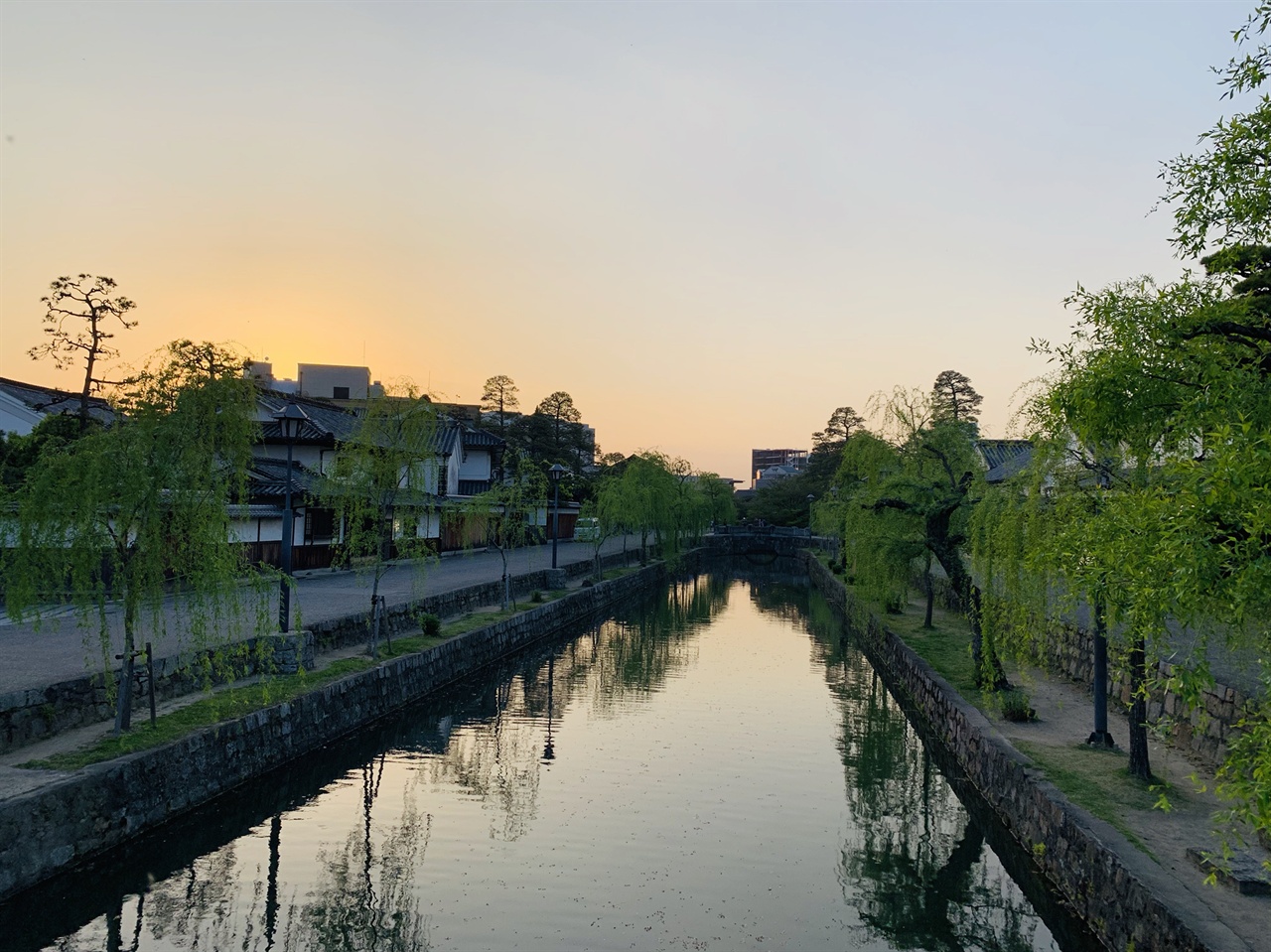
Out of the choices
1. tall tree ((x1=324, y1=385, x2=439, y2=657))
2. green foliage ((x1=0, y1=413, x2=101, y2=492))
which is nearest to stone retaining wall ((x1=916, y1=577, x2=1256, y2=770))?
tall tree ((x1=324, y1=385, x2=439, y2=657))

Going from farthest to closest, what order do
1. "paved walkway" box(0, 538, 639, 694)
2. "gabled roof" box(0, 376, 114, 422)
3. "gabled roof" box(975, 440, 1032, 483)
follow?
"gabled roof" box(0, 376, 114, 422) < "gabled roof" box(975, 440, 1032, 483) < "paved walkway" box(0, 538, 639, 694)

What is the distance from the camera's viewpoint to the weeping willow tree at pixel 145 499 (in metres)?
11.1

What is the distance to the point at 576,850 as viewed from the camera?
496 inches

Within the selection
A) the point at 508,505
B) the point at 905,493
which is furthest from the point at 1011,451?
the point at 508,505

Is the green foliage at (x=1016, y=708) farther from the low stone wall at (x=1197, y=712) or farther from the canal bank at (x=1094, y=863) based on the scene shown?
the low stone wall at (x=1197, y=712)

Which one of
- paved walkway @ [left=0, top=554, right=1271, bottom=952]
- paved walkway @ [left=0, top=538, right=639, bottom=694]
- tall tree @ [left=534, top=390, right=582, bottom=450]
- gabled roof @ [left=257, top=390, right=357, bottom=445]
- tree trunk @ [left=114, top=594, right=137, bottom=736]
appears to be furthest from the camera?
tall tree @ [left=534, top=390, right=582, bottom=450]

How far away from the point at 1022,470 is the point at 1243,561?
806cm

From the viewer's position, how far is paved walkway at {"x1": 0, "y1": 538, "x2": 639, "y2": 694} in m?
13.9

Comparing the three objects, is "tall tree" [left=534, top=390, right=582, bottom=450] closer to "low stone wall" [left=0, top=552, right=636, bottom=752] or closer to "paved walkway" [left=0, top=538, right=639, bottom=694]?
"paved walkway" [left=0, top=538, right=639, bottom=694]

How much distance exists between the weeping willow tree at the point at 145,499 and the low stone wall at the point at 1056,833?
1104 cm

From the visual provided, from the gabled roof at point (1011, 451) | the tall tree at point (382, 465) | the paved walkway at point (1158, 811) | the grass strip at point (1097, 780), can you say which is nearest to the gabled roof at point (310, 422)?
the tall tree at point (382, 465)

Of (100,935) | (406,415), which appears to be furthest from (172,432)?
(406,415)

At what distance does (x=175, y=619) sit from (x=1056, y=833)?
49.6 ft

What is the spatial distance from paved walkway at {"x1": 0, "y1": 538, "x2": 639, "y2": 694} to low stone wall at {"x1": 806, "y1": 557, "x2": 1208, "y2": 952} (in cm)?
1095
